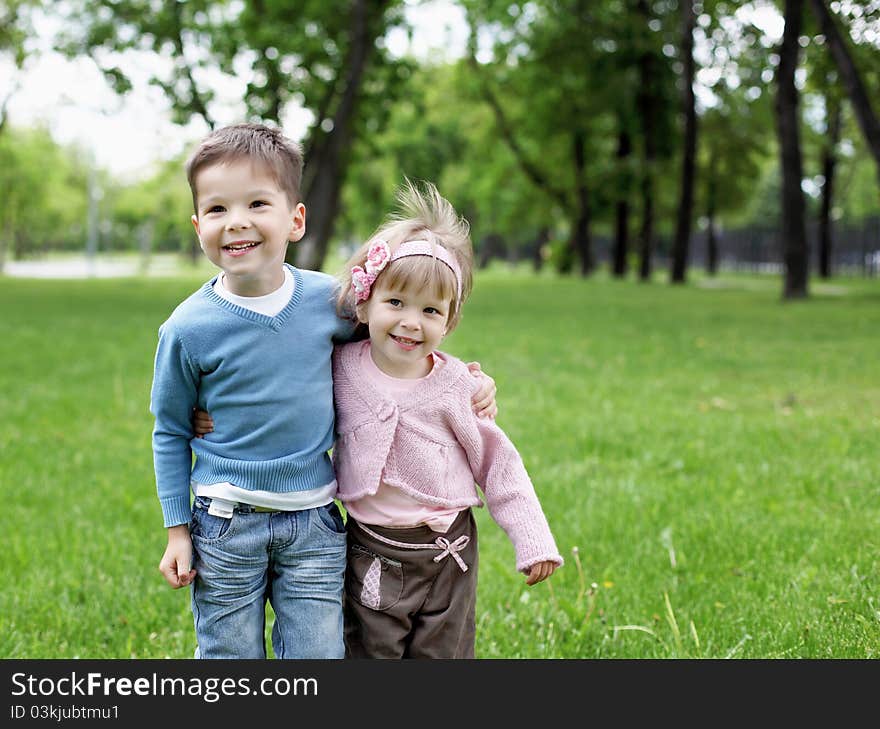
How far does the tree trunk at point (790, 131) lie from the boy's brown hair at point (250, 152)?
1805 cm

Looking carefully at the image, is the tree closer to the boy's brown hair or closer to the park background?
the park background

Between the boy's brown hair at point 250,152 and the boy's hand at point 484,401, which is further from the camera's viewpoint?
the boy's hand at point 484,401

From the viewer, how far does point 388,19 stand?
23.2 metres

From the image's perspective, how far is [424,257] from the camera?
2641 mm

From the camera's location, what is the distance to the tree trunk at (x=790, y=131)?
742 inches

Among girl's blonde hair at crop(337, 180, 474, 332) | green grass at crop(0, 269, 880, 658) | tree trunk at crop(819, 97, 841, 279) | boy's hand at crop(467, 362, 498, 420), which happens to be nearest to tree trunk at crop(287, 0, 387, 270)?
green grass at crop(0, 269, 880, 658)

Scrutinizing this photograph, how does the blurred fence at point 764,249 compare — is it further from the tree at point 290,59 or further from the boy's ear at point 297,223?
the boy's ear at point 297,223

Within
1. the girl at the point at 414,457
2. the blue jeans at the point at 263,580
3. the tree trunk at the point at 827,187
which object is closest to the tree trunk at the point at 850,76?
the girl at the point at 414,457

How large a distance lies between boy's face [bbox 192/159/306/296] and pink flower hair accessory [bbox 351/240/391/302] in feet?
0.73

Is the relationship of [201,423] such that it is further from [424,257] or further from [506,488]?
[506,488]

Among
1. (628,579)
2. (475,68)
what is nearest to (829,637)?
(628,579)

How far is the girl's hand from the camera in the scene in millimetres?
2680

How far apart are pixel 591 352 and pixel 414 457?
29.1 ft
